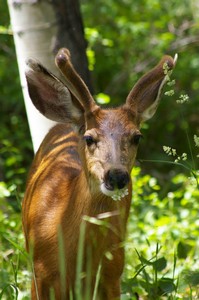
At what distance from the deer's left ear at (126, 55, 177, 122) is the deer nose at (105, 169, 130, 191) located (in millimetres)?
1004

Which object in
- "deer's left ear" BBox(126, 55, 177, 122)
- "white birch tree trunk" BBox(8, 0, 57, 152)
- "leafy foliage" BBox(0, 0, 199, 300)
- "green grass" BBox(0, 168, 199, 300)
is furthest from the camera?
"leafy foliage" BBox(0, 0, 199, 300)

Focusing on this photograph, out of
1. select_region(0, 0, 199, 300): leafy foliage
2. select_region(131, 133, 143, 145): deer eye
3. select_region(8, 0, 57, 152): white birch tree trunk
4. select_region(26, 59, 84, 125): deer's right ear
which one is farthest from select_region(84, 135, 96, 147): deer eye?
select_region(0, 0, 199, 300): leafy foliage

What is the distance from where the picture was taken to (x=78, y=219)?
20.2 feet

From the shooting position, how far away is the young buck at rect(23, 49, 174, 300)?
598 centimetres

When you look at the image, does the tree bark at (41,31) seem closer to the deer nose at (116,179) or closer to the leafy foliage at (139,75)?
the leafy foliage at (139,75)

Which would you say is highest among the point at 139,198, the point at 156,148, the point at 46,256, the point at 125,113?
the point at 125,113

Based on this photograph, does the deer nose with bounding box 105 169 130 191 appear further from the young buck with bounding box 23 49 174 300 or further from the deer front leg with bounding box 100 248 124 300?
the deer front leg with bounding box 100 248 124 300

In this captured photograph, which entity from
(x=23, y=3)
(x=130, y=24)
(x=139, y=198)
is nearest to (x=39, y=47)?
(x=23, y=3)

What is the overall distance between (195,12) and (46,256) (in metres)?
6.87

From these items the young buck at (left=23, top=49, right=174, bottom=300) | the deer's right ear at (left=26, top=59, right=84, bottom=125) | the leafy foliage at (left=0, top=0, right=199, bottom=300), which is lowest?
the leafy foliage at (left=0, top=0, right=199, bottom=300)

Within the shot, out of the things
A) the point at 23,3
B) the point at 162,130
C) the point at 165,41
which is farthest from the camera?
the point at 162,130

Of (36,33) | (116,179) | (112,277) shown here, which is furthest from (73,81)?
(36,33)

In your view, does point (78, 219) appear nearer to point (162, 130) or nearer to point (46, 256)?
point (46, 256)

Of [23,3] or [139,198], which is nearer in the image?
[23,3]
